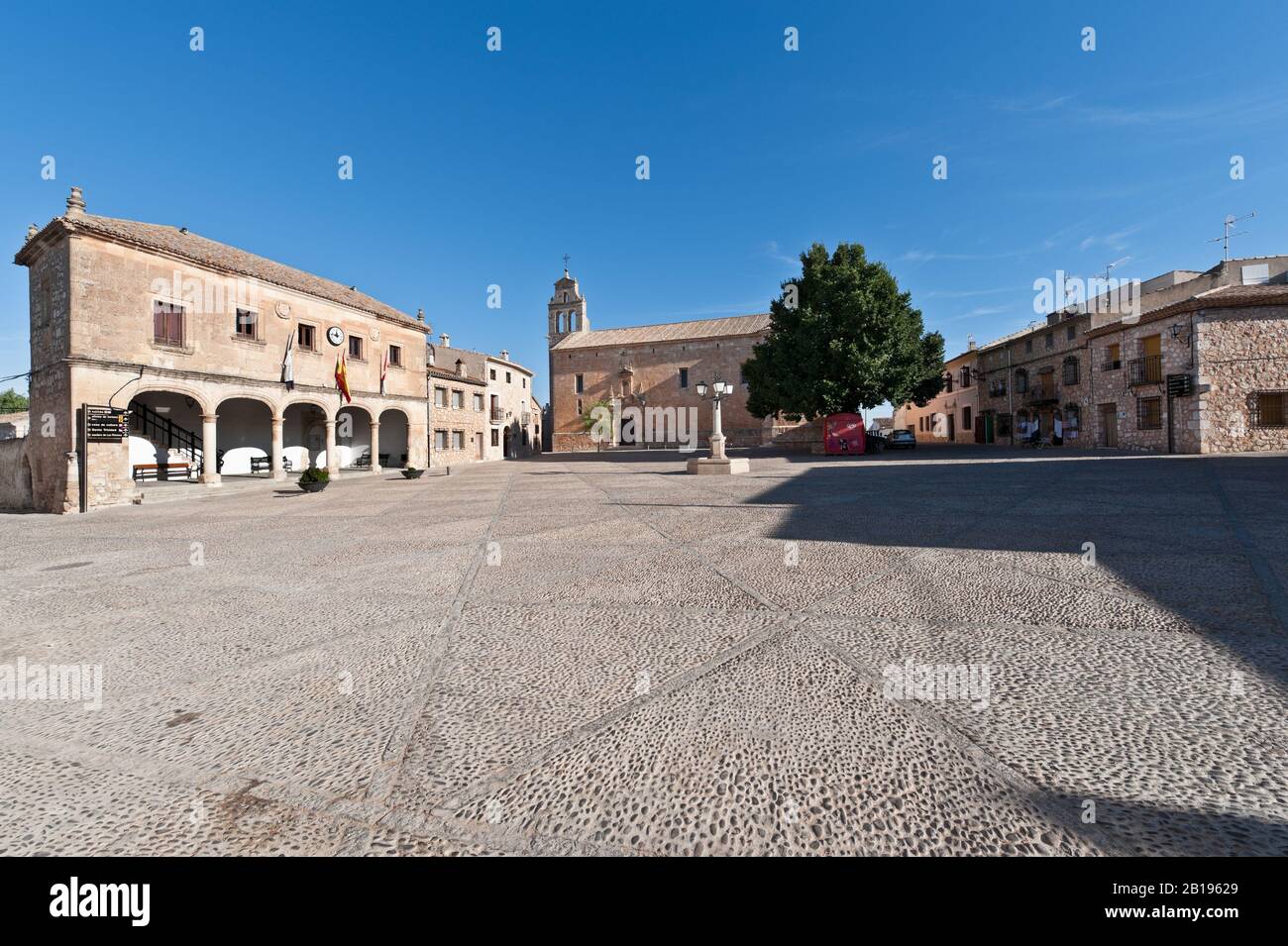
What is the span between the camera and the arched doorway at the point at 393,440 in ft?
91.1

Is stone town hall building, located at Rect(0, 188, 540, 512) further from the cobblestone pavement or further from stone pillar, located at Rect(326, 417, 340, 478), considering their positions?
the cobblestone pavement

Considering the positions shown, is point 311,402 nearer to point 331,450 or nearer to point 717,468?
point 331,450

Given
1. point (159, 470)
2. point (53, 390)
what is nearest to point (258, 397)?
point (159, 470)

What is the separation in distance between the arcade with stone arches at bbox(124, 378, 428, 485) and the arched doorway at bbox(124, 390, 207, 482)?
0.10ft

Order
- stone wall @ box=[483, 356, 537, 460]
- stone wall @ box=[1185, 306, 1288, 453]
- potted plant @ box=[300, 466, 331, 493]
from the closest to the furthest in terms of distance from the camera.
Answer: potted plant @ box=[300, 466, 331, 493], stone wall @ box=[1185, 306, 1288, 453], stone wall @ box=[483, 356, 537, 460]

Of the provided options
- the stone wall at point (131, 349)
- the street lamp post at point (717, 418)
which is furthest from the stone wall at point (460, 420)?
the street lamp post at point (717, 418)

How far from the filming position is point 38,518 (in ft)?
40.4

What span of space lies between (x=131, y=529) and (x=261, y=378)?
12203 millimetres

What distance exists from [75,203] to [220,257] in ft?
14.9

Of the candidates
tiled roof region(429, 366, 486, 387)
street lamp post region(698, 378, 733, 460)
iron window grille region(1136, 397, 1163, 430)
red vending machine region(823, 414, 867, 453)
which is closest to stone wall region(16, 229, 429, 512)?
tiled roof region(429, 366, 486, 387)

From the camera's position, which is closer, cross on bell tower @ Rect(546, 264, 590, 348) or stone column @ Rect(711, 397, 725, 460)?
stone column @ Rect(711, 397, 725, 460)

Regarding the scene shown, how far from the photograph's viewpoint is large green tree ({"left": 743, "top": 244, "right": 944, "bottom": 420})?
25875mm

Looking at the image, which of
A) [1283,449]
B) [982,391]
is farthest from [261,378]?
[982,391]
